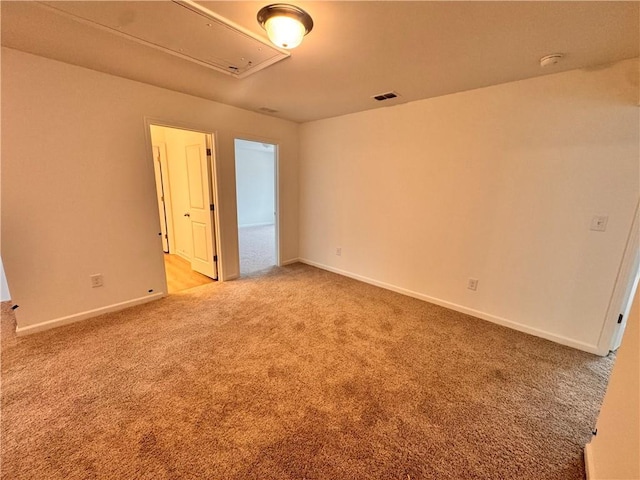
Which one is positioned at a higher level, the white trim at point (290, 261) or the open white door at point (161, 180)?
the open white door at point (161, 180)

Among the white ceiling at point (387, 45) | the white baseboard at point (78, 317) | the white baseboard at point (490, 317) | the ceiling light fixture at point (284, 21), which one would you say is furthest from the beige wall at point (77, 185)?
the white baseboard at point (490, 317)

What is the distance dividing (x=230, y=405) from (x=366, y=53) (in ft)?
8.65

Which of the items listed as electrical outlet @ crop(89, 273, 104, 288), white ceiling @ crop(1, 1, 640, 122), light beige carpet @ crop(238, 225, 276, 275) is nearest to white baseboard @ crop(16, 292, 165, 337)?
electrical outlet @ crop(89, 273, 104, 288)

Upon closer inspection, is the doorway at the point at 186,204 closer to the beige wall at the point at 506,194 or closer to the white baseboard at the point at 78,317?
the white baseboard at the point at 78,317

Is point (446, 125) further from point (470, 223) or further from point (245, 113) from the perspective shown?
point (245, 113)

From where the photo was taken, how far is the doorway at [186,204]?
11.7 feet

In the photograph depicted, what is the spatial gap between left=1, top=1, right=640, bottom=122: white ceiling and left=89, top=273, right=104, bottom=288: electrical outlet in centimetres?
193

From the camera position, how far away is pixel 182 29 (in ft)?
5.57

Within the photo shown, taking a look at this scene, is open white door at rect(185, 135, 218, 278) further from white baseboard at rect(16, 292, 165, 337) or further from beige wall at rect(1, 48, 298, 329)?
white baseboard at rect(16, 292, 165, 337)

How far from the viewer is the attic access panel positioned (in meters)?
1.50

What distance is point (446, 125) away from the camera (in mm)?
2883

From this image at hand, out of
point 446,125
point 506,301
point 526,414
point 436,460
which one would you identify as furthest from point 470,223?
point 436,460

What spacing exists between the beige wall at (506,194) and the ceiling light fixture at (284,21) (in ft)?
6.43

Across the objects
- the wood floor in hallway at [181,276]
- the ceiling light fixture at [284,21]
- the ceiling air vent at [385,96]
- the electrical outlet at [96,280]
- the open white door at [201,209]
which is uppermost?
the ceiling air vent at [385,96]
